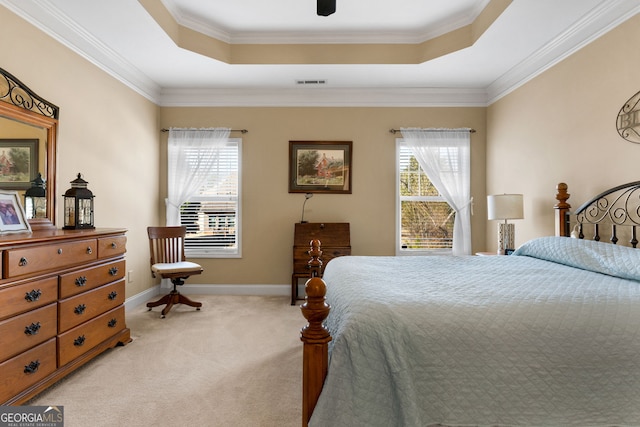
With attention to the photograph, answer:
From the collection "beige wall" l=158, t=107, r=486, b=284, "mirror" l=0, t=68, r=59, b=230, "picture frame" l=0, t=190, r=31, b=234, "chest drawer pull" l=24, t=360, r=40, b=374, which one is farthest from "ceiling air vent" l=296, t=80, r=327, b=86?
Answer: "chest drawer pull" l=24, t=360, r=40, b=374

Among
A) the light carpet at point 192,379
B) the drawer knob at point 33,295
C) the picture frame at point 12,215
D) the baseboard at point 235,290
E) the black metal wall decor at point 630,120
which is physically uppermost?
the black metal wall decor at point 630,120

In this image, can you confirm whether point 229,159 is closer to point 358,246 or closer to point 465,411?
point 358,246

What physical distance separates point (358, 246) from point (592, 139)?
105 inches

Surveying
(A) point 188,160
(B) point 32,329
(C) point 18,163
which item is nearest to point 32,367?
(B) point 32,329

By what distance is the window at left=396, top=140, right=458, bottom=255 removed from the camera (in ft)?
15.2

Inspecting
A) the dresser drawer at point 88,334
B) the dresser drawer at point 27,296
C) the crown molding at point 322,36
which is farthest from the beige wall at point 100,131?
the crown molding at point 322,36

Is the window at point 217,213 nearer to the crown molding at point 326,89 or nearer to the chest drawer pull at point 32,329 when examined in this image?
the crown molding at point 326,89

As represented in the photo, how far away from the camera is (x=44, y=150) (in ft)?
8.85

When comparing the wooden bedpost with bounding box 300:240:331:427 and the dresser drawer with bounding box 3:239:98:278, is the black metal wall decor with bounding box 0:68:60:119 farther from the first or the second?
the wooden bedpost with bounding box 300:240:331:427

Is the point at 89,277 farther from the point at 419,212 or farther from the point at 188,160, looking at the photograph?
the point at 419,212

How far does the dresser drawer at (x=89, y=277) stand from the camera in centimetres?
223

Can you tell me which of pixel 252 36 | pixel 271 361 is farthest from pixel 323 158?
pixel 271 361

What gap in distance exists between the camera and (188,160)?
458 centimetres

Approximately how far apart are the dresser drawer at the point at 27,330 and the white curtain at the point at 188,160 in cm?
251
